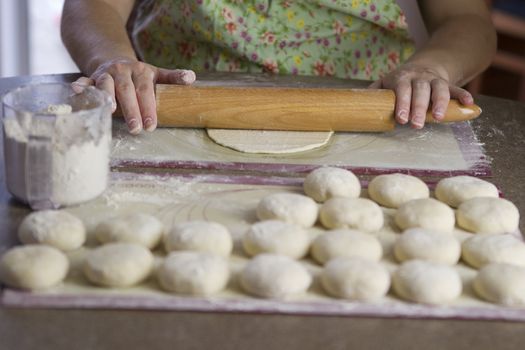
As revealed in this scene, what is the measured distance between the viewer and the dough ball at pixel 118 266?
37.1 inches

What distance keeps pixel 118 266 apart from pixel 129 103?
20.3 inches

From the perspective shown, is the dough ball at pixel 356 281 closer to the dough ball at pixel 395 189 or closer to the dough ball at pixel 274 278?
the dough ball at pixel 274 278

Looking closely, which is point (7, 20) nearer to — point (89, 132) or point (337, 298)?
point (89, 132)

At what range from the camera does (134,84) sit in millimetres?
1442

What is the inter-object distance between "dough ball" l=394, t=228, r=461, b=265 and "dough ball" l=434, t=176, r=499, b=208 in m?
0.17

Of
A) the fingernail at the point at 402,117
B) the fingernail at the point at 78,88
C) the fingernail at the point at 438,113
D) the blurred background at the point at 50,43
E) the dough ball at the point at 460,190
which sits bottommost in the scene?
the blurred background at the point at 50,43

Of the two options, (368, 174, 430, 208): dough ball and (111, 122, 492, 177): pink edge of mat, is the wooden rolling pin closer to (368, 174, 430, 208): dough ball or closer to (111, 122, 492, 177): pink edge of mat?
(111, 122, 492, 177): pink edge of mat

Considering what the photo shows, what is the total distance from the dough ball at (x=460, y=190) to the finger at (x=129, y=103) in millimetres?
508

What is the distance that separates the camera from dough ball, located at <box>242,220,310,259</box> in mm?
1021

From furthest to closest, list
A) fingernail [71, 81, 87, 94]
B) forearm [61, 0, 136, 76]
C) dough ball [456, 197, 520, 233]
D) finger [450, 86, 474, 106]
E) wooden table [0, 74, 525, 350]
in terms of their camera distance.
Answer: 1. forearm [61, 0, 136, 76]
2. finger [450, 86, 474, 106]
3. fingernail [71, 81, 87, 94]
4. dough ball [456, 197, 520, 233]
5. wooden table [0, 74, 525, 350]

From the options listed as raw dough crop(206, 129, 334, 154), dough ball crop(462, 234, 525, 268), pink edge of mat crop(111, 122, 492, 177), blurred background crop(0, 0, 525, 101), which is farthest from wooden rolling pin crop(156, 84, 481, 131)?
blurred background crop(0, 0, 525, 101)

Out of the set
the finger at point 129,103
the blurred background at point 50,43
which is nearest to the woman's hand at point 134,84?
the finger at point 129,103

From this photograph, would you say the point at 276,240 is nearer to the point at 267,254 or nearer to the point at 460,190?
the point at 267,254

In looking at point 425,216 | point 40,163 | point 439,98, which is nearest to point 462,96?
point 439,98
